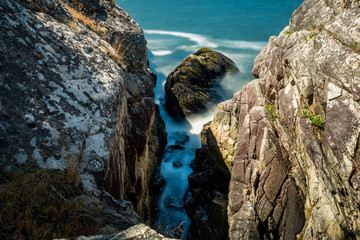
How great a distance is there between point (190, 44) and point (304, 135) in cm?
4301

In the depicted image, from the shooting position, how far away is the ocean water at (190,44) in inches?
646

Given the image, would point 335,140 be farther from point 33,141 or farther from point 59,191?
point 33,141

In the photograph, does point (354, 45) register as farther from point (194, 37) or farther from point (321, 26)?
point (194, 37)

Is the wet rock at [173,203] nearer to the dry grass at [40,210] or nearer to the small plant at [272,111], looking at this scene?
the small plant at [272,111]

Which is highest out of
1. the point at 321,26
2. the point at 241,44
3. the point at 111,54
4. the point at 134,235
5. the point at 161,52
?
the point at 241,44

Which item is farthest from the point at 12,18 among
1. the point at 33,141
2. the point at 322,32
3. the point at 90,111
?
the point at 322,32

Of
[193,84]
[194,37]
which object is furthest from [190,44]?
[193,84]

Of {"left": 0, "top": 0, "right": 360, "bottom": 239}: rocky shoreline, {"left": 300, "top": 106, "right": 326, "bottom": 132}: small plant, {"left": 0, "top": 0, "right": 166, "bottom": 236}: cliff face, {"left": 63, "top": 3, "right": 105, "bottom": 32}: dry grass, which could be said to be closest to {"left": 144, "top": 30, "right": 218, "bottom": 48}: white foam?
{"left": 0, "top": 0, "right": 360, "bottom": 239}: rocky shoreline

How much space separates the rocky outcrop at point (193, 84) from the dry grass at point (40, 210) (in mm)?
20277

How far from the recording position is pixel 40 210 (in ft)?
9.13

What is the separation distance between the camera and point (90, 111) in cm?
473

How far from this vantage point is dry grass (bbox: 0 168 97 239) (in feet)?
8.13

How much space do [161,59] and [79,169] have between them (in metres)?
38.8

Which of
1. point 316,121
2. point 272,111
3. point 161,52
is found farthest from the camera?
point 161,52
